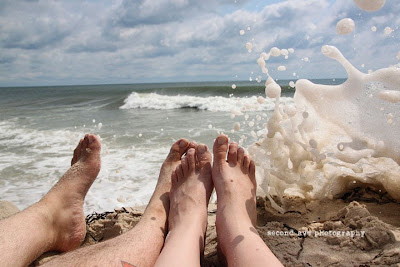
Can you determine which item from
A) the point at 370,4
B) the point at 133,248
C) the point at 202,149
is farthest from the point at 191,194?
the point at 370,4

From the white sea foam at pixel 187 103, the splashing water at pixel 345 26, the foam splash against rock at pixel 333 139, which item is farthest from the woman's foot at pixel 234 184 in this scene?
the white sea foam at pixel 187 103

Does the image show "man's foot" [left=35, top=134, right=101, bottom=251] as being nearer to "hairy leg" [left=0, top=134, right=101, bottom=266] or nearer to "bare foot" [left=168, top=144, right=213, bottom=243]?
"hairy leg" [left=0, top=134, right=101, bottom=266]

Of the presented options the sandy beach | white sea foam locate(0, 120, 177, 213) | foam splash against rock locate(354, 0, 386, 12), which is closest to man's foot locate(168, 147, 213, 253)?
the sandy beach

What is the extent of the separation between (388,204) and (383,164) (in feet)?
0.96

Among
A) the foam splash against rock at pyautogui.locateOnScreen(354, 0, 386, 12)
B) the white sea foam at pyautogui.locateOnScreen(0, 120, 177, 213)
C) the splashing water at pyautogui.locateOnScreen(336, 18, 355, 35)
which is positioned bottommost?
the white sea foam at pyautogui.locateOnScreen(0, 120, 177, 213)

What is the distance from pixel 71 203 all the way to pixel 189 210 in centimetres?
83

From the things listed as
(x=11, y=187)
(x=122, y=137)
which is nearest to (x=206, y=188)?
(x=11, y=187)

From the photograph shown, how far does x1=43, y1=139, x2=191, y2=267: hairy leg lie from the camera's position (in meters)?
1.37

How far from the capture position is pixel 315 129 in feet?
7.56

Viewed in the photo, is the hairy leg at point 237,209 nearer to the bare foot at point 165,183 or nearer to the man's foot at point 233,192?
the man's foot at point 233,192

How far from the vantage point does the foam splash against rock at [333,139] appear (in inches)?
82.9

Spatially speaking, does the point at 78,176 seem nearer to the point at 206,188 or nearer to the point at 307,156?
the point at 206,188

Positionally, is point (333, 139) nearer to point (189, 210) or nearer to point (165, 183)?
point (189, 210)

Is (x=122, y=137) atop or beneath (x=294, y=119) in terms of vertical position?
beneath
